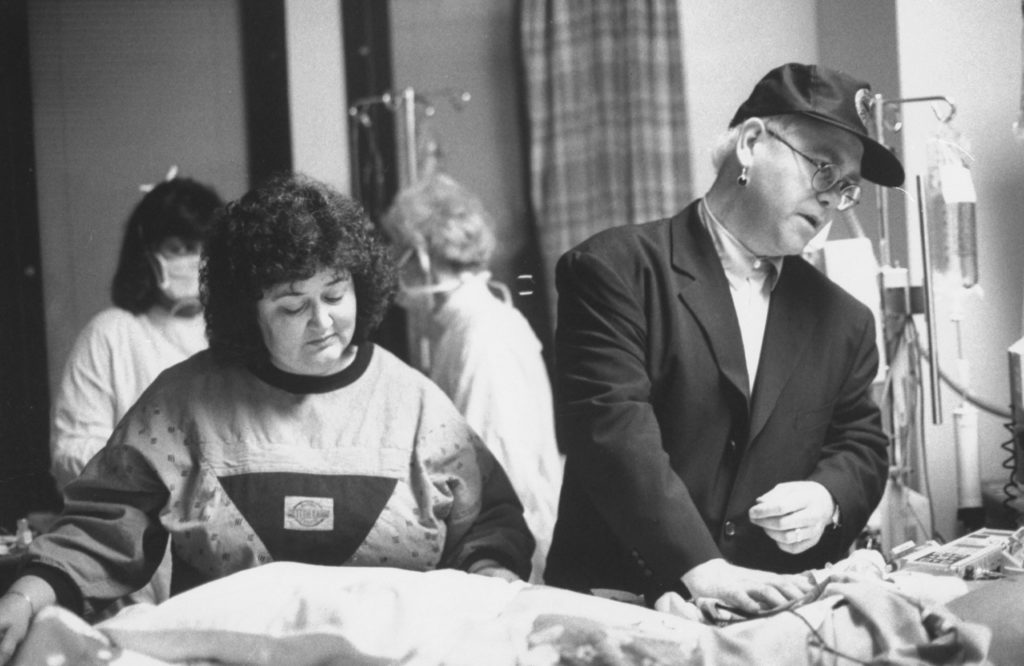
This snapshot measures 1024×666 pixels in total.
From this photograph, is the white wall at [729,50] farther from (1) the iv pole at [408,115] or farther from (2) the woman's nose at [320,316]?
(1) the iv pole at [408,115]

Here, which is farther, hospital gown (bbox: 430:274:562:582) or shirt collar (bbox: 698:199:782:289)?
hospital gown (bbox: 430:274:562:582)

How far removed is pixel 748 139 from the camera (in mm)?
1657

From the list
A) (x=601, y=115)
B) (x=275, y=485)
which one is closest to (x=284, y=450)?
(x=275, y=485)

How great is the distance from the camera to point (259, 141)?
3164mm

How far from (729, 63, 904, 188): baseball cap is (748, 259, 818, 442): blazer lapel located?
224 millimetres

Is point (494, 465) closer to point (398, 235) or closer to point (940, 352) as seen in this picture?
point (940, 352)

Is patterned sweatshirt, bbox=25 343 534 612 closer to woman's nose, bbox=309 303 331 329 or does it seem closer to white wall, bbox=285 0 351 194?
woman's nose, bbox=309 303 331 329

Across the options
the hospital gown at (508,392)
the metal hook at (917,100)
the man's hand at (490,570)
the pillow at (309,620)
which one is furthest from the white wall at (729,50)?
the pillow at (309,620)

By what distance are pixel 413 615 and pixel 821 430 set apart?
0.71 meters

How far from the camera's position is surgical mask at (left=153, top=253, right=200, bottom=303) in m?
2.58

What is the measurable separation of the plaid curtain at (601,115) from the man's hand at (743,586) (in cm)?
122

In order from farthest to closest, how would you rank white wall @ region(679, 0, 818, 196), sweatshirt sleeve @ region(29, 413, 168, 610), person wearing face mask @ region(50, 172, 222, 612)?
person wearing face mask @ region(50, 172, 222, 612) → white wall @ region(679, 0, 818, 196) → sweatshirt sleeve @ region(29, 413, 168, 610)

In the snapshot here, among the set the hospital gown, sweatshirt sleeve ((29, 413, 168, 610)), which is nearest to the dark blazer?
sweatshirt sleeve ((29, 413, 168, 610))

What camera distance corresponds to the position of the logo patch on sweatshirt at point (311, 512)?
5.26 feet
